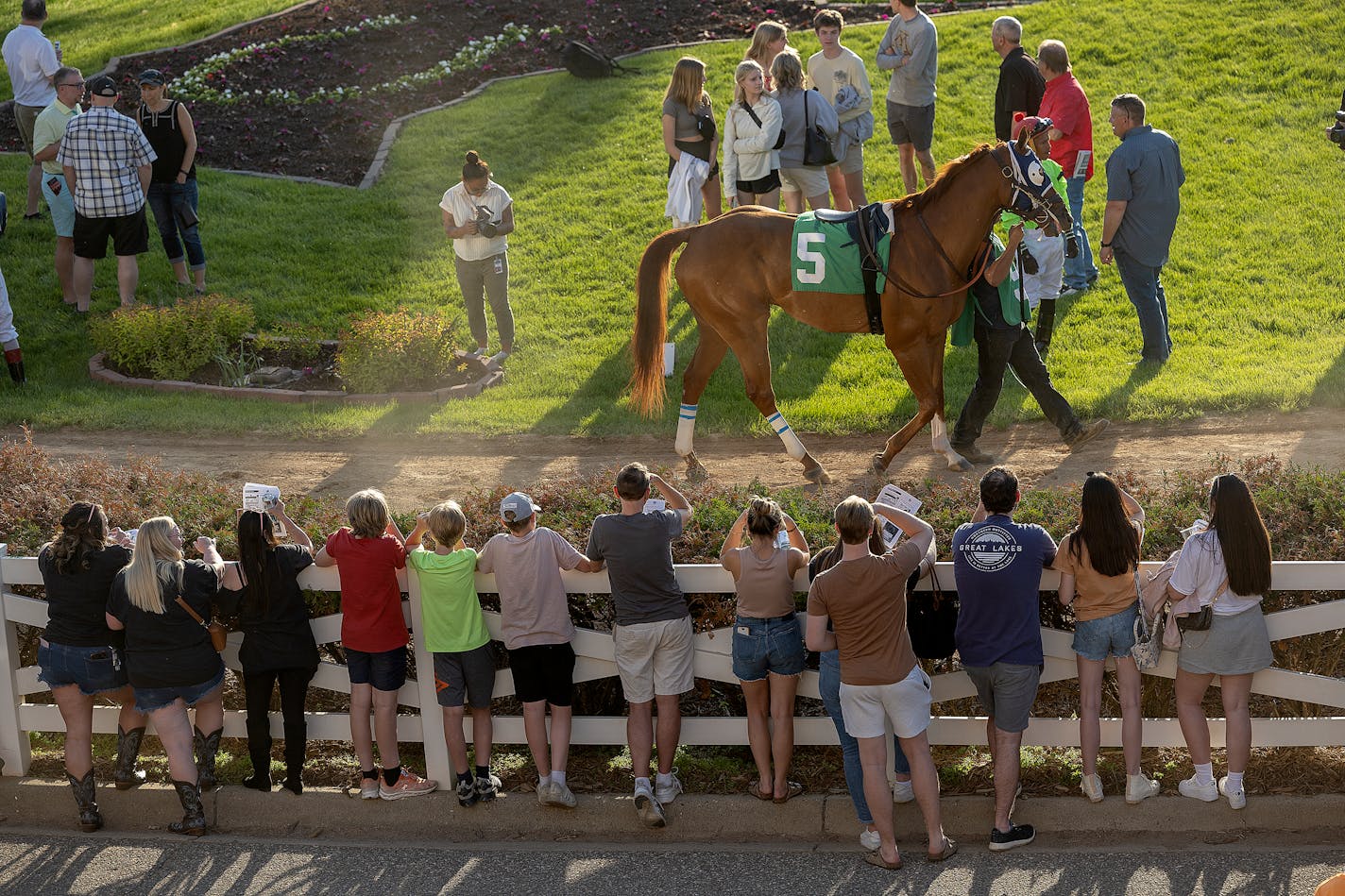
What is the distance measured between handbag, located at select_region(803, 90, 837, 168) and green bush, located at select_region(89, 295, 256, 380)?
507 cm

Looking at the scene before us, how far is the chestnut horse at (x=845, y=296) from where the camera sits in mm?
8664

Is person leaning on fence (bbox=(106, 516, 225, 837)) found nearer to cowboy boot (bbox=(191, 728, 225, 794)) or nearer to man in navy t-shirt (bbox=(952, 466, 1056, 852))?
cowboy boot (bbox=(191, 728, 225, 794))

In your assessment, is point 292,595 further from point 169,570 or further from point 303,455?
point 303,455

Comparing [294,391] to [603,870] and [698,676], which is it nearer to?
[698,676]

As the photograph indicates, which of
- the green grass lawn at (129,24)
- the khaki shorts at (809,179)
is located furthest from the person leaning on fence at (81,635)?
the green grass lawn at (129,24)

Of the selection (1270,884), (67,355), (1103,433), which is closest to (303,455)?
(67,355)

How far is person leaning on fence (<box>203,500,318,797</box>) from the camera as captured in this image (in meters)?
6.45

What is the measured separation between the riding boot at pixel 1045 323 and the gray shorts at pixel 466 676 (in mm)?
6225

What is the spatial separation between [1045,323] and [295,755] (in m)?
6.90

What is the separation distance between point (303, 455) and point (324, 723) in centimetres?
394

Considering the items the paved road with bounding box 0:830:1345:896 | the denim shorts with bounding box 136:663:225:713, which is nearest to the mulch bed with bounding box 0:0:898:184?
the denim shorts with bounding box 136:663:225:713

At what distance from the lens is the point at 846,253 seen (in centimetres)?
895

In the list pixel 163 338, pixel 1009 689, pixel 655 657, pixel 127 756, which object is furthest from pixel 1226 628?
pixel 163 338

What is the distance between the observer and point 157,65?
17984mm
